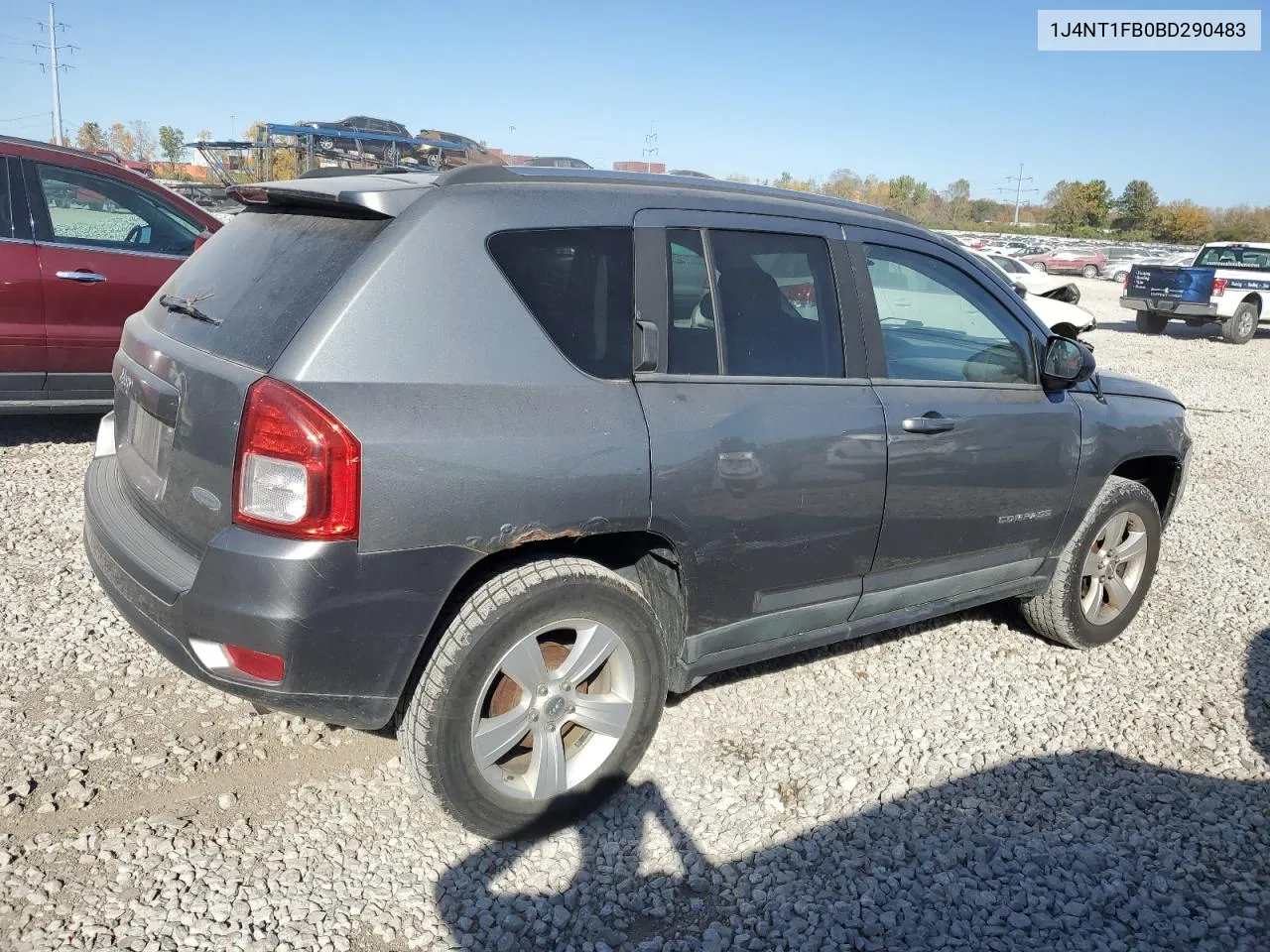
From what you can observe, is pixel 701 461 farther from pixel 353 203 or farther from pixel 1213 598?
pixel 1213 598

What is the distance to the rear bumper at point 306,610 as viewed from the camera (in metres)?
2.54

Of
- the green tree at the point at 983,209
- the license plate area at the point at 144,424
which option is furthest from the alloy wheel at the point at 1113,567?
the green tree at the point at 983,209

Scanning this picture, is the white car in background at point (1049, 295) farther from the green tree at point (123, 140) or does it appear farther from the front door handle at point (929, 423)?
the green tree at point (123, 140)

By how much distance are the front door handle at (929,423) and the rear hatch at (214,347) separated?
1899 millimetres

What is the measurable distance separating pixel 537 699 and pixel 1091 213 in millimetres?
84791

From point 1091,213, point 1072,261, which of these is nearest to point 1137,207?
point 1091,213

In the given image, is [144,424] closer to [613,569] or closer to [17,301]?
[613,569]

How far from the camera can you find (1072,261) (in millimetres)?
41281

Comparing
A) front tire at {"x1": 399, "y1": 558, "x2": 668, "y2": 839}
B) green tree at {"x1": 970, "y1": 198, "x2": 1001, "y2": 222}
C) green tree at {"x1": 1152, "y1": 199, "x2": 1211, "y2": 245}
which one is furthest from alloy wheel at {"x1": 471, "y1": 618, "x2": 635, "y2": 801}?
green tree at {"x1": 970, "y1": 198, "x2": 1001, "y2": 222}

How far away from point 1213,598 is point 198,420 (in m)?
5.12

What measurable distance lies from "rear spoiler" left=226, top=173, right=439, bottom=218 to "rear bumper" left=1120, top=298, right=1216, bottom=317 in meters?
19.9

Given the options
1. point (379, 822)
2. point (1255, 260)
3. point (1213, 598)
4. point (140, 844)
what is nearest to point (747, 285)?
point (379, 822)

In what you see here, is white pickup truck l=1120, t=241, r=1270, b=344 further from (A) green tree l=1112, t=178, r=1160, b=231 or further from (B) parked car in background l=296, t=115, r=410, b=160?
(A) green tree l=1112, t=178, r=1160, b=231

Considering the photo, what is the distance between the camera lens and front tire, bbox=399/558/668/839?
2764mm
